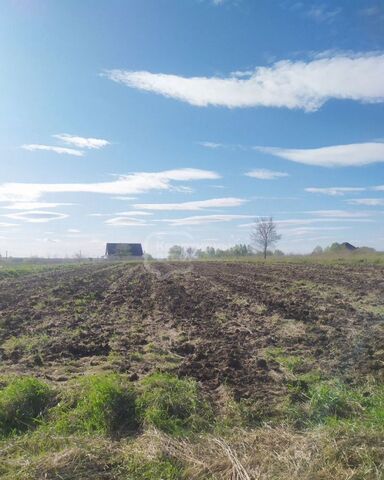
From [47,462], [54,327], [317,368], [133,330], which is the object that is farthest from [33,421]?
[54,327]

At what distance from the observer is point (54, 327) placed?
35.6 feet

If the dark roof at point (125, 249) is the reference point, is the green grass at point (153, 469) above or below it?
below

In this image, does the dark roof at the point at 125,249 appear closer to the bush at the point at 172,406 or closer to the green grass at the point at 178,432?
the bush at the point at 172,406

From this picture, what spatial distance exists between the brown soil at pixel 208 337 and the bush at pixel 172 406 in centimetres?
60

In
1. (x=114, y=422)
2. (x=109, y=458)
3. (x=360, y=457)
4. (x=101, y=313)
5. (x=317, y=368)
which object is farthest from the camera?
(x=101, y=313)

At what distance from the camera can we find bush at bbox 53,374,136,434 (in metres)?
4.73

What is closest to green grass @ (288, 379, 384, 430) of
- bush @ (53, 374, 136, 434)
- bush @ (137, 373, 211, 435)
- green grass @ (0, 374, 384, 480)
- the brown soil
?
green grass @ (0, 374, 384, 480)

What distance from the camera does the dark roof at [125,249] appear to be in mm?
93625

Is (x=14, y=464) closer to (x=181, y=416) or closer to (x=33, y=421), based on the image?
(x=33, y=421)

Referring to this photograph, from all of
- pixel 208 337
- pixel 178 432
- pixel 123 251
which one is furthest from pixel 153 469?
pixel 123 251

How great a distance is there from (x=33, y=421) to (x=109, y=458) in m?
1.43

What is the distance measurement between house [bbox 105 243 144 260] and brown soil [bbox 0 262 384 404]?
76.5m

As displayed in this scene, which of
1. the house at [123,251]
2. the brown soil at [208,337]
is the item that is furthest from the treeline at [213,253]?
the brown soil at [208,337]

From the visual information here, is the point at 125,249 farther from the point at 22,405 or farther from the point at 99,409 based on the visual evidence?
the point at 99,409
